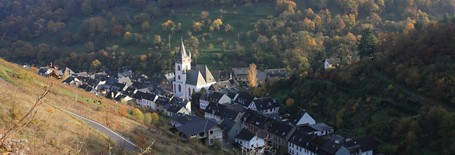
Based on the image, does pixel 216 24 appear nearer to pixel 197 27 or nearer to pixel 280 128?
pixel 197 27

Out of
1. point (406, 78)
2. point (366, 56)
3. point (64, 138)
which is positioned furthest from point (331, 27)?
point (64, 138)

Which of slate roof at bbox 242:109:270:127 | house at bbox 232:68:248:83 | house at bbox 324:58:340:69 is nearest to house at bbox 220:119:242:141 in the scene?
slate roof at bbox 242:109:270:127

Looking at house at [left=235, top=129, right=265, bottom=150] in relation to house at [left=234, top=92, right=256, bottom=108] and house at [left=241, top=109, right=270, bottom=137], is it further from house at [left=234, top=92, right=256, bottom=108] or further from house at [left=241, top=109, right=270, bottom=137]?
house at [left=234, top=92, right=256, bottom=108]

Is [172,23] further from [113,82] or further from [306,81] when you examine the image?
[306,81]

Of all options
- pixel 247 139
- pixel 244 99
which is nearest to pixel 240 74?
pixel 244 99

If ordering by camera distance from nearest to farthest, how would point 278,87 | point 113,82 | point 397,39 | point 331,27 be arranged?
1. point 397,39
2. point 278,87
3. point 113,82
4. point 331,27

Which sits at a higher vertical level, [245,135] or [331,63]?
[331,63]

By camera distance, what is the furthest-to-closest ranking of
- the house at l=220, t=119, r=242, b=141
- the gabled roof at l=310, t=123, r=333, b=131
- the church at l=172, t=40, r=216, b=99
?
the church at l=172, t=40, r=216, b=99
the house at l=220, t=119, r=242, b=141
the gabled roof at l=310, t=123, r=333, b=131
